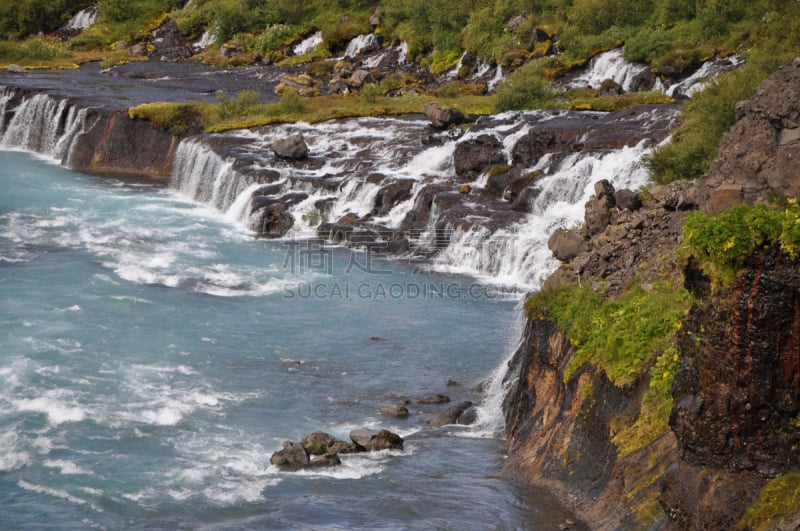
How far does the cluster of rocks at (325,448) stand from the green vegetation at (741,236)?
368 inches

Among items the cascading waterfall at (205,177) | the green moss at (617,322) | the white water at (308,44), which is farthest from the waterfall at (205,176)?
the green moss at (617,322)

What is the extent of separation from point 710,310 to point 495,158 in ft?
89.7

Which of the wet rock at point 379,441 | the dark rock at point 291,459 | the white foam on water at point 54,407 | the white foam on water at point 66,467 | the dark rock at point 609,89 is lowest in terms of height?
the white foam on water at point 66,467

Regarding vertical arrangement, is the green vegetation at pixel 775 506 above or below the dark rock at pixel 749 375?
below

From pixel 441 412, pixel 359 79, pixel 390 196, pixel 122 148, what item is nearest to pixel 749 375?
pixel 441 412

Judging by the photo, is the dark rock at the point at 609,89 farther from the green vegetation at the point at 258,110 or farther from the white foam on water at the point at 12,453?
the white foam on water at the point at 12,453

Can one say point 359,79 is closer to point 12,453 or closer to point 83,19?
point 83,19

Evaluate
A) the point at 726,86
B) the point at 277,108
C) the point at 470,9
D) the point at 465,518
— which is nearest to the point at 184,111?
the point at 277,108

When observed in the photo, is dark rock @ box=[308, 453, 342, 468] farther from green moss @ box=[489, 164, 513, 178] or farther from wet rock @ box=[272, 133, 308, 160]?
wet rock @ box=[272, 133, 308, 160]

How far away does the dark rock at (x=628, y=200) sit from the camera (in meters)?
25.6

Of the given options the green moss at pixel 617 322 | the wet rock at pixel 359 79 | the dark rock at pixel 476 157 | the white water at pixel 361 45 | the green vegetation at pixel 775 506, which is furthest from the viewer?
the white water at pixel 361 45

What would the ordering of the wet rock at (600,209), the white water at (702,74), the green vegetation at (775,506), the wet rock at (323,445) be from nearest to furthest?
the green vegetation at (775,506) → the wet rock at (323,445) → the wet rock at (600,209) → the white water at (702,74)

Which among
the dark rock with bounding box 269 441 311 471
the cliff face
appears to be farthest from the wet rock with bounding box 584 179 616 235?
the cliff face

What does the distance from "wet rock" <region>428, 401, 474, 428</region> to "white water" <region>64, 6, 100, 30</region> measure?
7101cm
